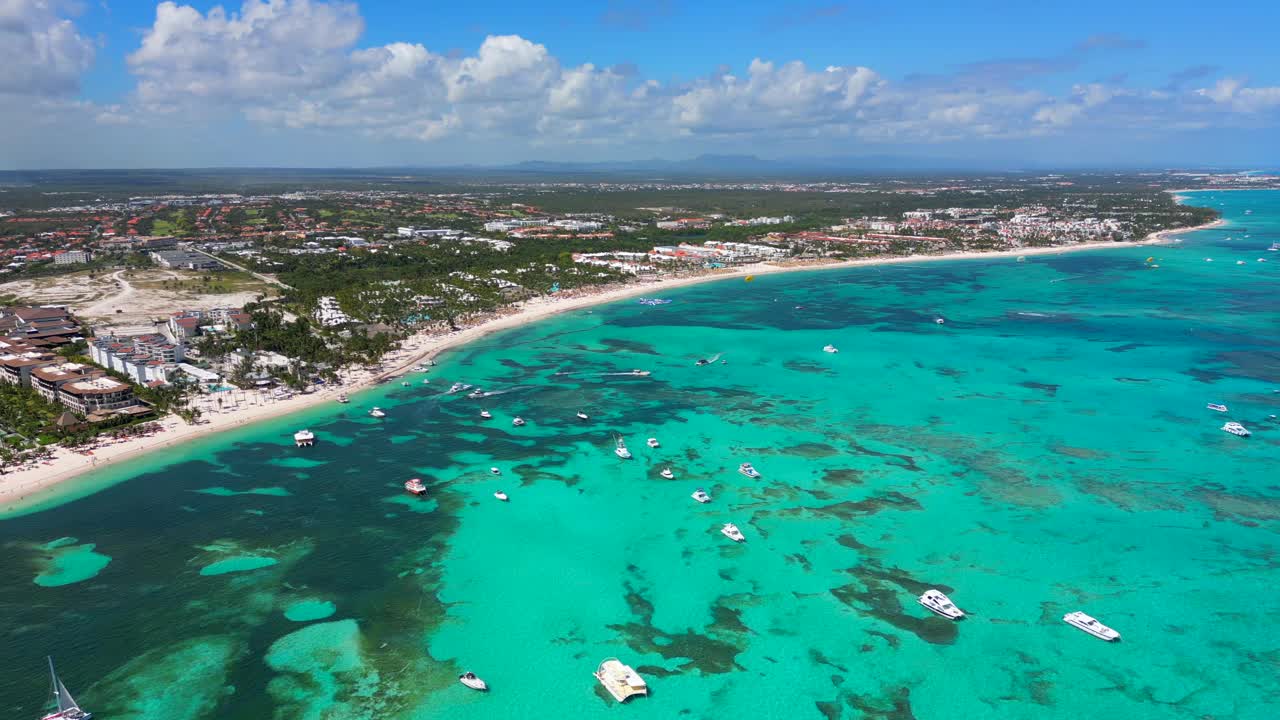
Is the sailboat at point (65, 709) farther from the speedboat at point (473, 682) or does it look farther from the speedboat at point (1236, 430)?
the speedboat at point (1236, 430)

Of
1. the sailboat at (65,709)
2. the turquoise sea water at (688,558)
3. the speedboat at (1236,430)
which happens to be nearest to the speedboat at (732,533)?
the turquoise sea water at (688,558)

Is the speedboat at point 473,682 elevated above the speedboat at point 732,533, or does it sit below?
below

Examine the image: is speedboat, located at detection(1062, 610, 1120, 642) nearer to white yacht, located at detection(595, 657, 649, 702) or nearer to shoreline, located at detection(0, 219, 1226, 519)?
white yacht, located at detection(595, 657, 649, 702)

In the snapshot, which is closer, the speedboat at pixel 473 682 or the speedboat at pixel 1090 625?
the speedboat at pixel 473 682

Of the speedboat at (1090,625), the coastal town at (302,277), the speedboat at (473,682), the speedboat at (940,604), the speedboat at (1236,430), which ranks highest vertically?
the coastal town at (302,277)

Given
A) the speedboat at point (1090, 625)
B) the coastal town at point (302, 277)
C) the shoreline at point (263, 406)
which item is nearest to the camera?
the speedboat at point (1090, 625)

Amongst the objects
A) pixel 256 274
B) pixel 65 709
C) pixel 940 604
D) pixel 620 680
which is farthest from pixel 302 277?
pixel 940 604

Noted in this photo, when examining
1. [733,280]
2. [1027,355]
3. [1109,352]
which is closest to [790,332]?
[1027,355]

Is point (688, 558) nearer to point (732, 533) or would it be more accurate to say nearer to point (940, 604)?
point (732, 533)
